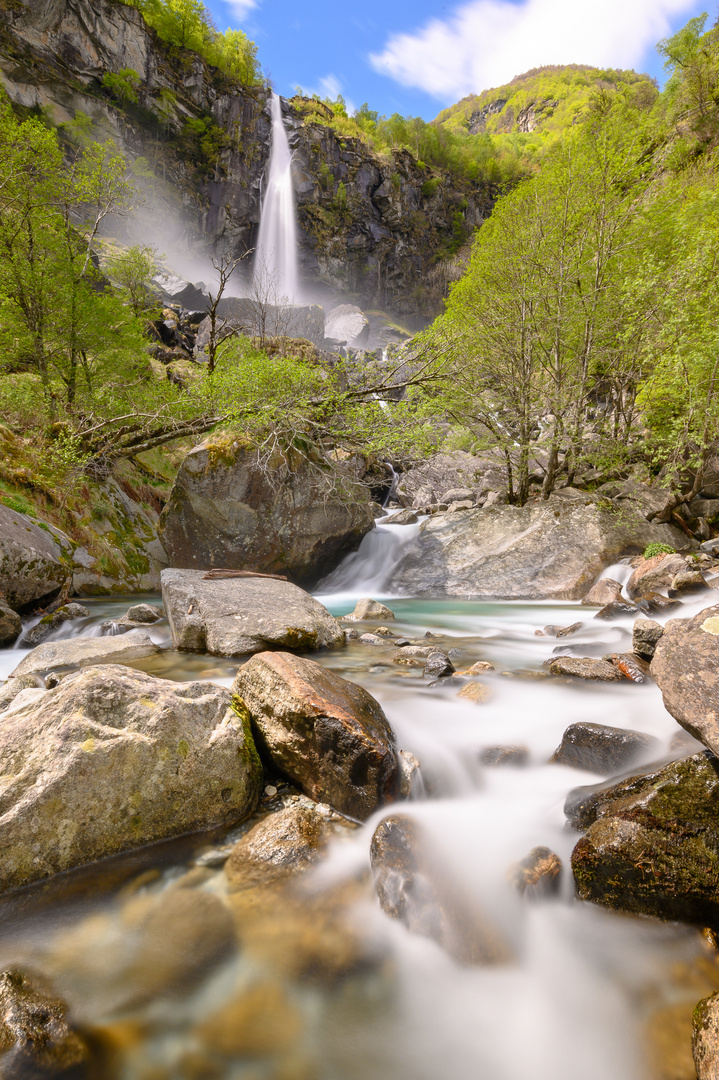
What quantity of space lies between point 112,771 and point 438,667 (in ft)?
10.0

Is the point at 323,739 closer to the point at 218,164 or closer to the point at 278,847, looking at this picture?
the point at 278,847

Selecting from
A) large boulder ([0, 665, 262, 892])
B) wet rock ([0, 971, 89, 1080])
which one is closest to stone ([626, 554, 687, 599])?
large boulder ([0, 665, 262, 892])

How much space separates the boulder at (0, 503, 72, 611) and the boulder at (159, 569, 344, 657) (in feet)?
6.58

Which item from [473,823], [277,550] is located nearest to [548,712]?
[473,823]

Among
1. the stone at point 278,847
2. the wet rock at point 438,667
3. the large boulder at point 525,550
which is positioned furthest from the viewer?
the large boulder at point 525,550

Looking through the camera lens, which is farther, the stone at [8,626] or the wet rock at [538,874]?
the stone at [8,626]

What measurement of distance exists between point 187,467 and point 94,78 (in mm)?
47839

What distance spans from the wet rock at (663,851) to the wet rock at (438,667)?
232cm

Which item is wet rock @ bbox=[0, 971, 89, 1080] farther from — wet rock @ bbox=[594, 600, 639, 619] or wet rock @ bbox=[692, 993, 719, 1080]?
wet rock @ bbox=[594, 600, 639, 619]

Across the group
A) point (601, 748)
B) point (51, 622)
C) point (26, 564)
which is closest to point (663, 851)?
point (601, 748)

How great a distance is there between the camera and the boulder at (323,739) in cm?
267

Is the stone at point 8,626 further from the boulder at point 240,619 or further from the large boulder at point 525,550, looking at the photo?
the large boulder at point 525,550

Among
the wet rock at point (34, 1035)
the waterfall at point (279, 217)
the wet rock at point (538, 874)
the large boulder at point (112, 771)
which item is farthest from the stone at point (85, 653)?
the waterfall at point (279, 217)

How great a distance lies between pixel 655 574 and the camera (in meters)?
7.27
